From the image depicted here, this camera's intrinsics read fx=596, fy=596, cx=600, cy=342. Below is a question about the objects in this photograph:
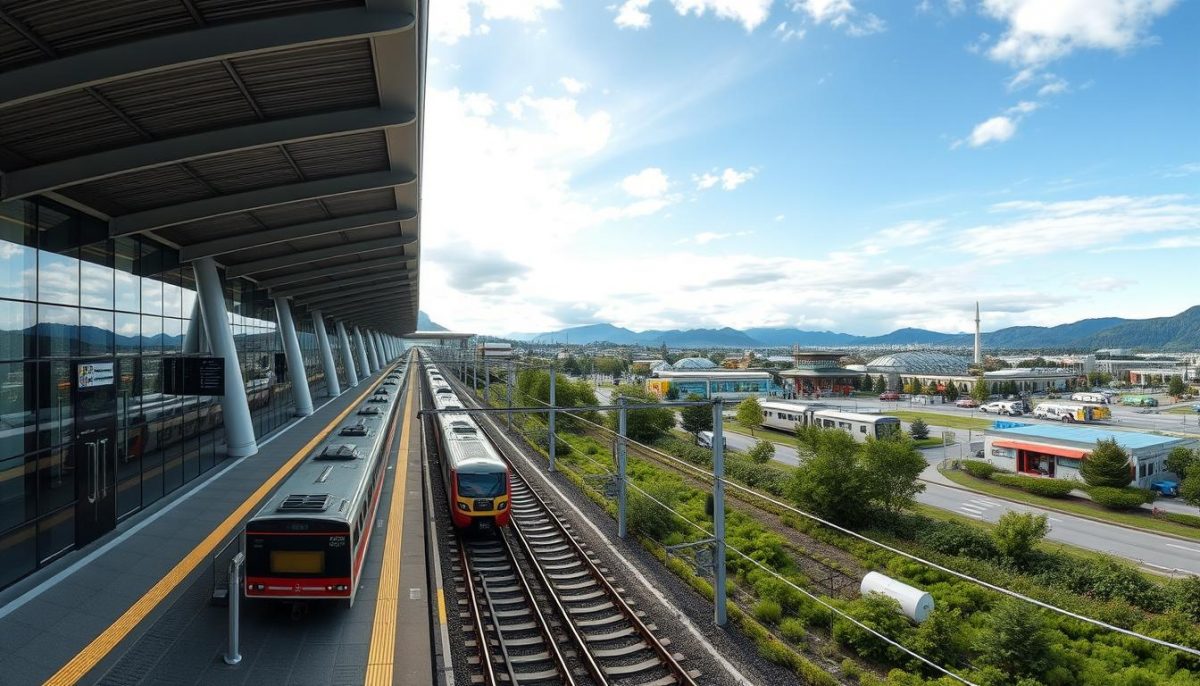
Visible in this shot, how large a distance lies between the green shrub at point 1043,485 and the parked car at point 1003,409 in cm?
3859

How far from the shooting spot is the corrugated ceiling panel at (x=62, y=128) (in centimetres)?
968

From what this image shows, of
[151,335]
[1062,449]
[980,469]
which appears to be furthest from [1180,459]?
[151,335]

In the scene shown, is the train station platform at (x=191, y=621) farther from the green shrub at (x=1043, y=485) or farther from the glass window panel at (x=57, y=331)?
the green shrub at (x=1043, y=485)

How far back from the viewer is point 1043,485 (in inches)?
1319

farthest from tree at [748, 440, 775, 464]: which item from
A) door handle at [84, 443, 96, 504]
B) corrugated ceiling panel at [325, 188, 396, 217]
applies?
door handle at [84, 443, 96, 504]

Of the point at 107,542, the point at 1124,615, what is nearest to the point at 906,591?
the point at 1124,615

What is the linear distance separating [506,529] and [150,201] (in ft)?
42.1

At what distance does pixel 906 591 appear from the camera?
1516cm

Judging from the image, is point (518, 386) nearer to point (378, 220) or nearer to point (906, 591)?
point (378, 220)

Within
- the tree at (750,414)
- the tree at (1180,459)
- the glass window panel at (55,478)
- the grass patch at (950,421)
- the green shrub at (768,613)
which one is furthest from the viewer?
the grass patch at (950,421)

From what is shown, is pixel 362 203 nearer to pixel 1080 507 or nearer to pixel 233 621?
pixel 233 621

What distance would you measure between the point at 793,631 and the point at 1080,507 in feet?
89.5

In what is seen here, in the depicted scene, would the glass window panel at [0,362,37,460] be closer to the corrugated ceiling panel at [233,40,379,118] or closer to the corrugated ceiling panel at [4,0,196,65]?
the corrugated ceiling panel at [4,0,196,65]

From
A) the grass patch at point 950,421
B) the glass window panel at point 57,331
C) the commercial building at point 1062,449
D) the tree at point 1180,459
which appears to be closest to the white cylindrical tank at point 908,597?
the glass window panel at point 57,331
